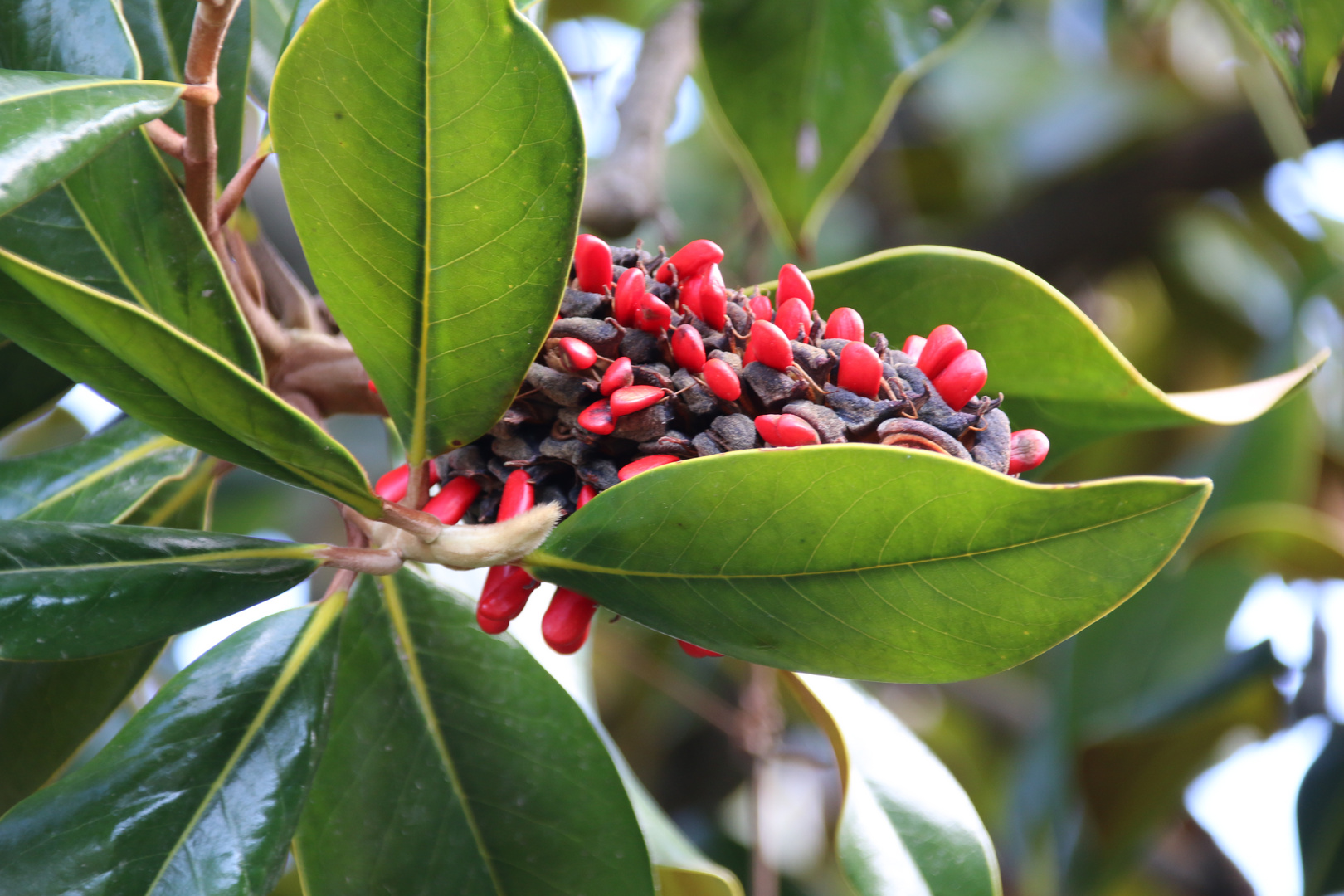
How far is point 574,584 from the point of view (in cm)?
59

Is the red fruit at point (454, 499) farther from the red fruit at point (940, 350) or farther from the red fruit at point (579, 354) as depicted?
the red fruit at point (940, 350)

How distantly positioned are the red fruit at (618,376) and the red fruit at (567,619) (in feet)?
Result: 0.46

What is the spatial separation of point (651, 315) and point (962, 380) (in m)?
0.19

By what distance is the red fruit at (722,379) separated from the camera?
57cm

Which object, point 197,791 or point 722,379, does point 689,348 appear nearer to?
point 722,379

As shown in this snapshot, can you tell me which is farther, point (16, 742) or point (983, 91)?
point (983, 91)

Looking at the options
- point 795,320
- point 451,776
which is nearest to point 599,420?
point 795,320

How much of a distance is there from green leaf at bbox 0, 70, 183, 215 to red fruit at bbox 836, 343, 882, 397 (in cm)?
40

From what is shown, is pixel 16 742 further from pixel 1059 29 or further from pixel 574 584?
pixel 1059 29

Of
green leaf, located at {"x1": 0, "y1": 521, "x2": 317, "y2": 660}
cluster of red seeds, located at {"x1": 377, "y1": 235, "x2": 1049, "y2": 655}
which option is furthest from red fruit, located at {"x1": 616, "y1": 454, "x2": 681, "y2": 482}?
green leaf, located at {"x1": 0, "y1": 521, "x2": 317, "y2": 660}

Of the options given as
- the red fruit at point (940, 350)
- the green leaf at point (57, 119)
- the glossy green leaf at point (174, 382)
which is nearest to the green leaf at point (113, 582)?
the glossy green leaf at point (174, 382)

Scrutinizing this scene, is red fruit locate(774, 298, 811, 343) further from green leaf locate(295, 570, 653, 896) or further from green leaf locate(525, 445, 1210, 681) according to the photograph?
green leaf locate(295, 570, 653, 896)

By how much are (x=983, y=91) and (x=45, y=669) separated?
2.31 m

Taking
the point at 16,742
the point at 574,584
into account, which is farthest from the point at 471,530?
the point at 16,742
